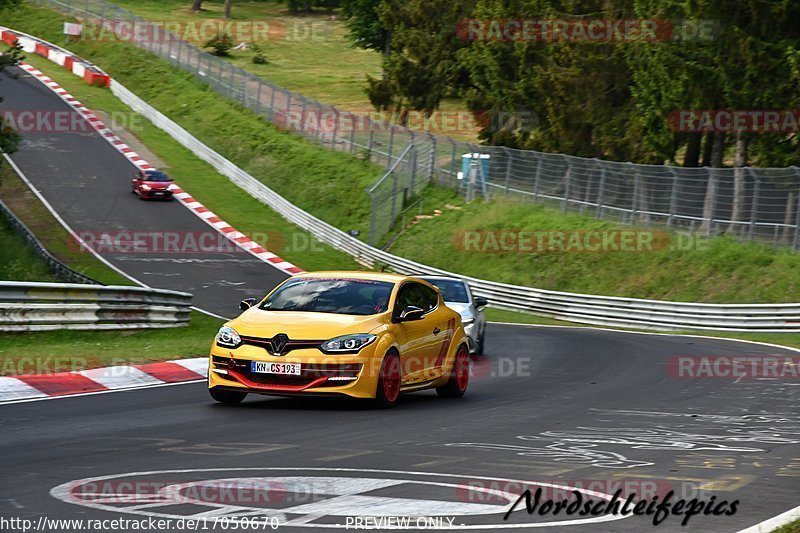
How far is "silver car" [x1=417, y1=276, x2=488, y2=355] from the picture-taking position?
21.0 meters

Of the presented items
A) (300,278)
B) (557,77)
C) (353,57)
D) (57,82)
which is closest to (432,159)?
(557,77)

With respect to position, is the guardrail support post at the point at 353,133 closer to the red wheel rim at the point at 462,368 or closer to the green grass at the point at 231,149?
the green grass at the point at 231,149

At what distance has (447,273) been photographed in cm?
4172

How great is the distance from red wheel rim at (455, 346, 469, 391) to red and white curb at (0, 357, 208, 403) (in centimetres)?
353

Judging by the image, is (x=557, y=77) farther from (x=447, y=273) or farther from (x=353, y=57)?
(x=353, y=57)

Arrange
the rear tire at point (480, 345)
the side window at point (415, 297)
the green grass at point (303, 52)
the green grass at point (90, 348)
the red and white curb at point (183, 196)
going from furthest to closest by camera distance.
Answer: the green grass at point (303, 52), the red and white curb at point (183, 196), the rear tire at point (480, 345), the green grass at point (90, 348), the side window at point (415, 297)

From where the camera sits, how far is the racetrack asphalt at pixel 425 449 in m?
7.34

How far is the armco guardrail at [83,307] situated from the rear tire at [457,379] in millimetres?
6978

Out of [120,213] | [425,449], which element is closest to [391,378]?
[425,449]

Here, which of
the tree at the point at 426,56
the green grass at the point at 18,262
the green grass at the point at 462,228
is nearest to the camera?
the green grass at the point at 18,262

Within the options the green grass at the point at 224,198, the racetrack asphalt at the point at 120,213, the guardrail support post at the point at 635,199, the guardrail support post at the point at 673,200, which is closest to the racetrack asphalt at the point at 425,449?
the racetrack asphalt at the point at 120,213

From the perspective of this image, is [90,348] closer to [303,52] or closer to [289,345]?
[289,345]

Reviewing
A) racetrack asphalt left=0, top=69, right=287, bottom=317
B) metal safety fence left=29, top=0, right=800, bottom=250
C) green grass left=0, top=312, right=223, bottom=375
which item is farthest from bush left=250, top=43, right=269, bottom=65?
green grass left=0, top=312, right=223, bottom=375

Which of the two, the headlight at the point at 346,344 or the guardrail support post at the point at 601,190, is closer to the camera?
the headlight at the point at 346,344
